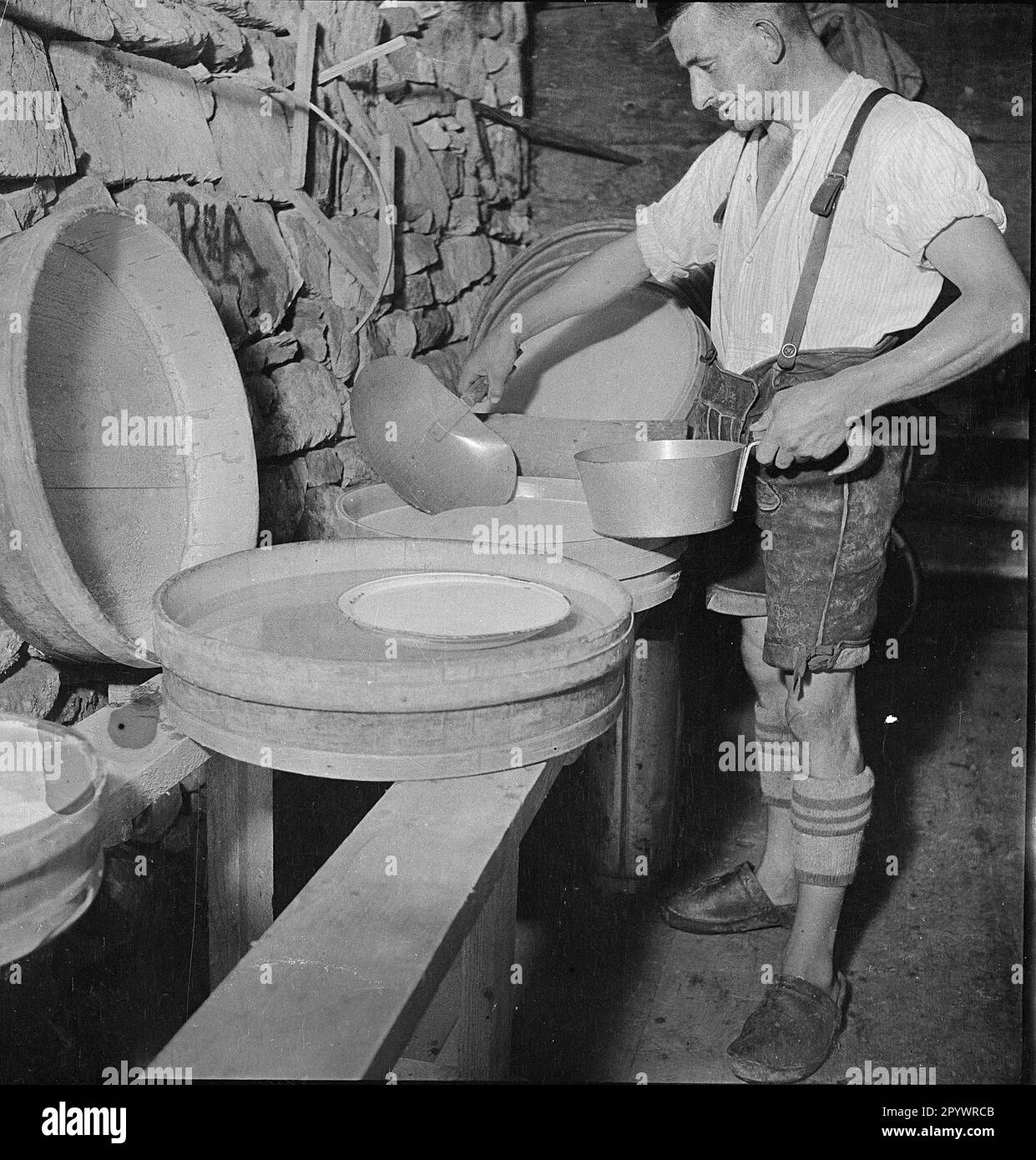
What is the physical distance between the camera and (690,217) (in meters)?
2.25

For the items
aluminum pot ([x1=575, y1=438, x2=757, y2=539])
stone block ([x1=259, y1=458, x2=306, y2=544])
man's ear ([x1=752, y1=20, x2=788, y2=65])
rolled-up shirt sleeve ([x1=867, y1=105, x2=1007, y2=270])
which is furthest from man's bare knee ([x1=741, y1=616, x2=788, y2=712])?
man's ear ([x1=752, y1=20, x2=788, y2=65])

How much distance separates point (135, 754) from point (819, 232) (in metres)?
1.31

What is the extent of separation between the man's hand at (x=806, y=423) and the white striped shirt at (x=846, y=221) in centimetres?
18

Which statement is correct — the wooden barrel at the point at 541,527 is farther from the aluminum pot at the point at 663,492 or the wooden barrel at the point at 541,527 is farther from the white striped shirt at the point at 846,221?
the white striped shirt at the point at 846,221

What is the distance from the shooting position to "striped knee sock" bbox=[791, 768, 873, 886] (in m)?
2.16

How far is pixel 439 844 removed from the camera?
3.88 ft

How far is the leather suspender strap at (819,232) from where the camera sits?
6.02ft

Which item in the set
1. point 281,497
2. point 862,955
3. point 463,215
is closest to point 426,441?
point 281,497

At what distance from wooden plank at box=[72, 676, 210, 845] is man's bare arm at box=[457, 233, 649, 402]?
109 centimetres

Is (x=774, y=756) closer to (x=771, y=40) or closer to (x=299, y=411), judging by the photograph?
(x=299, y=411)

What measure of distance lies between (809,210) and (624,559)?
2.14 feet
